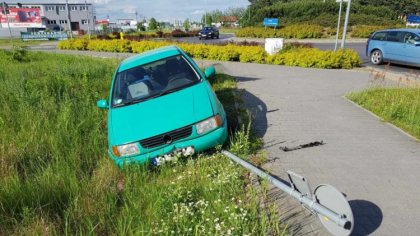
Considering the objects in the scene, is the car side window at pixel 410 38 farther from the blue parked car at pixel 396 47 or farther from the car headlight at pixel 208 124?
the car headlight at pixel 208 124

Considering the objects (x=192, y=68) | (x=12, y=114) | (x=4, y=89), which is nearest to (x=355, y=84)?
(x=192, y=68)

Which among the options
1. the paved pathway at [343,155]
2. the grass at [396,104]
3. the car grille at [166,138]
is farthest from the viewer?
the grass at [396,104]

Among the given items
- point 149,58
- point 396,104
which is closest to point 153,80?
point 149,58

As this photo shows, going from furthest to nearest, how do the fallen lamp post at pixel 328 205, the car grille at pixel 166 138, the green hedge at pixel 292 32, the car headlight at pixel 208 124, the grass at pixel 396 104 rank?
the green hedge at pixel 292 32
the grass at pixel 396 104
the car headlight at pixel 208 124
the car grille at pixel 166 138
the fallen lamp post at pixel 328 205

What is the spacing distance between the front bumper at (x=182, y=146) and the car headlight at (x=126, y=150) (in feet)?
0.18

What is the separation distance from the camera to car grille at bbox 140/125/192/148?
397cm

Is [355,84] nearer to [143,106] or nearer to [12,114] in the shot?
[143,106]

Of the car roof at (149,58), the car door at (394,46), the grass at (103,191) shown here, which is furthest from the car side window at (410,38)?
the grass at (103,191)

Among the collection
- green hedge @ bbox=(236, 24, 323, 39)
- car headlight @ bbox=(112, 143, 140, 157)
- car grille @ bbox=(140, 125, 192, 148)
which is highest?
green hedge @ bbox=(236, 24, 323, 39)

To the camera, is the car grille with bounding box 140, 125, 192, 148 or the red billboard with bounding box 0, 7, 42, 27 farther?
the red billboard with bounding box 0, 7, 42, 27

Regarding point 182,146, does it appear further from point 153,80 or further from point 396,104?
point 396,104

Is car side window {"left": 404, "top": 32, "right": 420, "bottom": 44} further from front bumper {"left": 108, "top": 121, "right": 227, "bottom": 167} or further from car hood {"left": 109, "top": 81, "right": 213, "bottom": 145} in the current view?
front bumper {"left": 108, "top": 121, "right": 227, "bottom": 167}

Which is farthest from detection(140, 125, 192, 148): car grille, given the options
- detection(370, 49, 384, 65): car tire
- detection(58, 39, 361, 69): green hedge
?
detection(370, 49, 384, 65): car tire

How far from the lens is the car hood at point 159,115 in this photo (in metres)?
4.04
